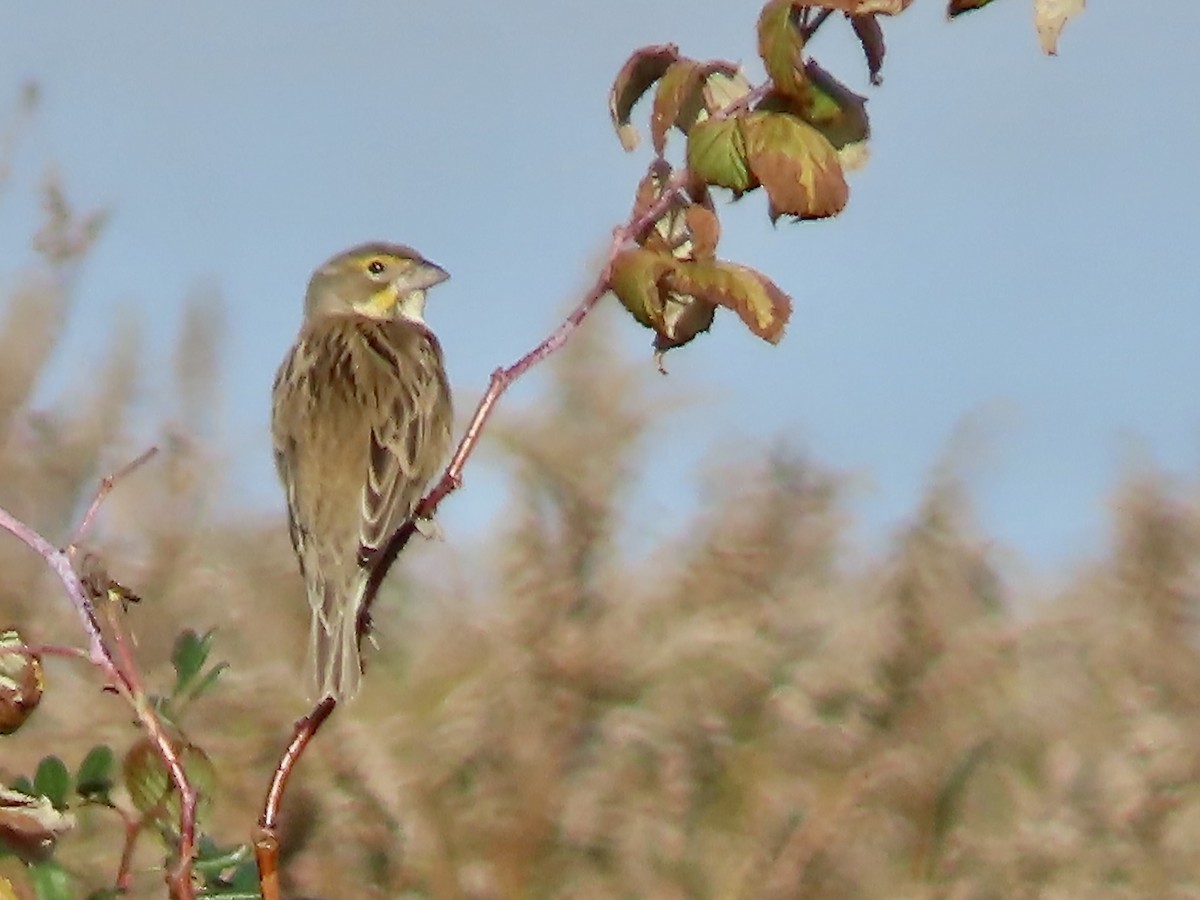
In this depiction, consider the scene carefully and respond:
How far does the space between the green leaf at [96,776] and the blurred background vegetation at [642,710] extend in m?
2.13

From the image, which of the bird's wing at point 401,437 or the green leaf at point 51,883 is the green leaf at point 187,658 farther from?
the bird's wing at point 401,437

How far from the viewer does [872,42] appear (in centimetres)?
182

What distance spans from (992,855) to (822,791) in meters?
0.41

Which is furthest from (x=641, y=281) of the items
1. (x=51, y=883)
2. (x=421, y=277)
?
(x=421, y=277)

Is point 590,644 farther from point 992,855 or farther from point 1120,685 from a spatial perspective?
point 1120,685

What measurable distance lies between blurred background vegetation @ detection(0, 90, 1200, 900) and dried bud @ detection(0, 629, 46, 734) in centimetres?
230

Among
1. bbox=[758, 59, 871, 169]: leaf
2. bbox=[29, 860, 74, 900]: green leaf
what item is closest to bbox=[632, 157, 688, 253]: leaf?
bbox=[758, 59, 871, 169]: leaf

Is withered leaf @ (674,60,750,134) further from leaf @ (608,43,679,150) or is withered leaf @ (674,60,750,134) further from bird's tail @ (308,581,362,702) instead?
bird's tail @ (308,581,362,702)

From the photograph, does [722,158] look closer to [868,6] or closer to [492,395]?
[868,6]

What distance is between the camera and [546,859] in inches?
172

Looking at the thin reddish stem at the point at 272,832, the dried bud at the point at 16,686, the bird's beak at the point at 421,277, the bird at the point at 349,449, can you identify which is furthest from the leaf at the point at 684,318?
the bird's beak at the point at 421,277

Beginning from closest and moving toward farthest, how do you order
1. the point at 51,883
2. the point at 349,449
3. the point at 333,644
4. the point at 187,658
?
the point at 187,658 → the point at 51,883 → the point at 333,644 → the point at 349,449

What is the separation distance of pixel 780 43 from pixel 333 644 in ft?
6.18

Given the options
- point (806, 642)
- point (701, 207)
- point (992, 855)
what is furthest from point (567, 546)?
point (701, 207)
